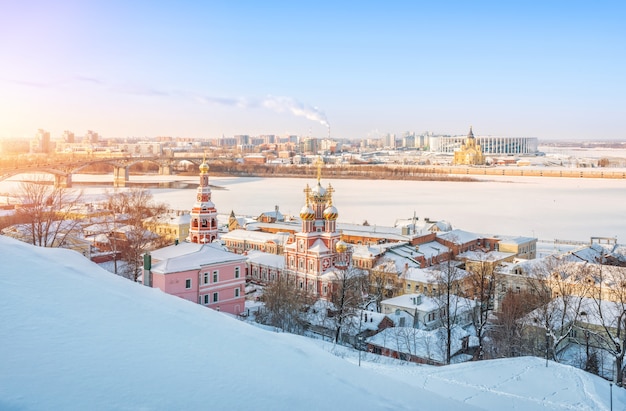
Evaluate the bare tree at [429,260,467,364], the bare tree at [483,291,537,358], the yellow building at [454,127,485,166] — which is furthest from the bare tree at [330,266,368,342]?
the yellow building at [454,127,485,166]

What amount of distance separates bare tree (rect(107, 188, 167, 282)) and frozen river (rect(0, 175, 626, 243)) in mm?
4216

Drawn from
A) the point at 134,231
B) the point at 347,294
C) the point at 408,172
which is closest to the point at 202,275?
the point at 347,294

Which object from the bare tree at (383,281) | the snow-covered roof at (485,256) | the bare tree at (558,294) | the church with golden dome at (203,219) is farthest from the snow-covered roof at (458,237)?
the church with golden dome at (203,219)

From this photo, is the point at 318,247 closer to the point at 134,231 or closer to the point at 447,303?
the point at 447,303

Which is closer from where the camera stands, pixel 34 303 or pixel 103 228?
pixel 34 303

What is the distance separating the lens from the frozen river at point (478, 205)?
23.6m

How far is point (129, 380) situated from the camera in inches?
117

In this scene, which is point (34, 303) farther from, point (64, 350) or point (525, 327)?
point (525, 327)

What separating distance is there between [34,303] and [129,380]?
118 centimetres

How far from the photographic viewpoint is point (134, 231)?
1816cm

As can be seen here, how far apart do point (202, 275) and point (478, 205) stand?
2277 cm

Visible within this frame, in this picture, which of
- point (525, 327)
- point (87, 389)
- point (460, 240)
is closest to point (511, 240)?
point (460, 240)

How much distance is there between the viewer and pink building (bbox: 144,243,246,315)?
11.6 m

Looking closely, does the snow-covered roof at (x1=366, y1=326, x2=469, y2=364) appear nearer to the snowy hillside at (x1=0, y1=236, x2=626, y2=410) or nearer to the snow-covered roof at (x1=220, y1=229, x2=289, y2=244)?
the snowy hillside at (x1=0, y1=236, x2=626, y2=410)
